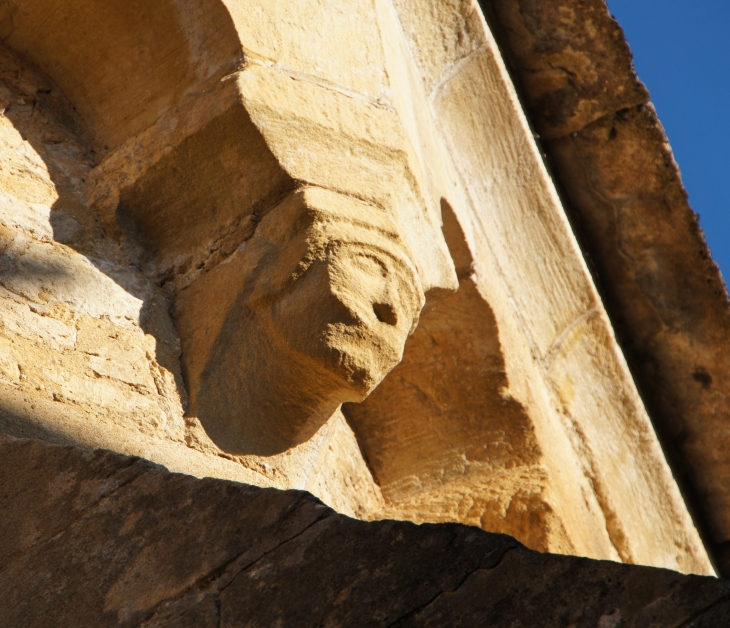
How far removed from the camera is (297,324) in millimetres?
1941

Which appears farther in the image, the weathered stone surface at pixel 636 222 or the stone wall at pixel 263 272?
the weathered stone surface at pixel 636 222

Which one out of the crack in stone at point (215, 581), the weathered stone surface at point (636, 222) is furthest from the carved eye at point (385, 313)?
the weathered stone surface at point (636, 222)

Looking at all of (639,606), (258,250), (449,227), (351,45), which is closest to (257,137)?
(258,250)

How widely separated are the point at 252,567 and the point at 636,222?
8.29ft

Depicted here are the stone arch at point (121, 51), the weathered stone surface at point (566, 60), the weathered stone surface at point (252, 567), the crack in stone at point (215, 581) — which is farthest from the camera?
the weathered stone surface at point (566, 60)

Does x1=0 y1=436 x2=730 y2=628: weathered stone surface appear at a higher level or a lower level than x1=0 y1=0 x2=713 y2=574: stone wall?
lower

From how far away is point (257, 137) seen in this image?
2088 millimetres

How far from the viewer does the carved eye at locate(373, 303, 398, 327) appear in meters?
2.02

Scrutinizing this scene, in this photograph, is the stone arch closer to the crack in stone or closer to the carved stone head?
the carved stone head

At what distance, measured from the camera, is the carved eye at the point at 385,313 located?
202cm

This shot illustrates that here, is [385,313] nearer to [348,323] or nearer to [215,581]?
[348,323]

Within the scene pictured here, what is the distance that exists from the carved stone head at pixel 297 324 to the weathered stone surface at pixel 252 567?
0.52 m

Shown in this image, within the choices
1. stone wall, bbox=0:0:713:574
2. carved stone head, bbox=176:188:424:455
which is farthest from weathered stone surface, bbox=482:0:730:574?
carved stone head, bbox=176:188:424:455

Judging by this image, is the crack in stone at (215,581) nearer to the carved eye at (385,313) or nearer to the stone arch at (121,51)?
the carved eye at (385,313)
